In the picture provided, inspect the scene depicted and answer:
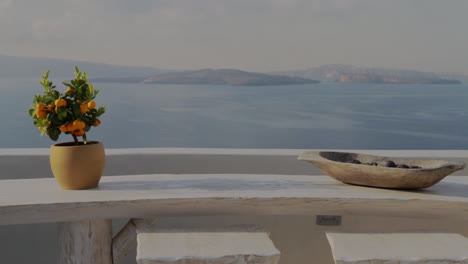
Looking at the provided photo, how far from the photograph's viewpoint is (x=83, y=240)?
1.48 metres

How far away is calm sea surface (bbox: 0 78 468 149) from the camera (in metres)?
15.1

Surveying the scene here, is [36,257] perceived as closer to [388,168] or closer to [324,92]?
[388,168]

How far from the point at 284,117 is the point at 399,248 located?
18.3 m

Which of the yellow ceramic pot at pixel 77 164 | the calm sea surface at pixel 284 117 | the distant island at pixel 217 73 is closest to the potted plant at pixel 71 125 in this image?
the yellow ceramic pot at pixel 77 164

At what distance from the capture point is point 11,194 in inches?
57.4

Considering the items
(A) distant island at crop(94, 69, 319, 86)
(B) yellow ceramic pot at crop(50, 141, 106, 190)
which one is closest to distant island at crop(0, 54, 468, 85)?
(A) distant island at crop(94, 69, 319, 86)

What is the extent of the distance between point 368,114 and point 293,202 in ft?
57.6

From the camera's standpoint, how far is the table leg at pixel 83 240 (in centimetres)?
146

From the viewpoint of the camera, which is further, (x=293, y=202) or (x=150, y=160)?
(x=150, y=160)

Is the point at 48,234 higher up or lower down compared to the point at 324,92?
lower down

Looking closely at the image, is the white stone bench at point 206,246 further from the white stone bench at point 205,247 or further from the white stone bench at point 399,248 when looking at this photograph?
the white stone bench at point 399,248

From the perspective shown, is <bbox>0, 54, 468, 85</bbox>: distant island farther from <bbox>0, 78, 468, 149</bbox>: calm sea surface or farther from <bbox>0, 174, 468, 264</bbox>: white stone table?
<bbox>0, 174, 468, 264</bbox>: white stone table

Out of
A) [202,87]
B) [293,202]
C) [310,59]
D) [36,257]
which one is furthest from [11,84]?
[293,202]

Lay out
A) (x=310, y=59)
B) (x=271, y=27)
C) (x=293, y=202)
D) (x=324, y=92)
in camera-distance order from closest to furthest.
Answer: (x=293, y=202) → (x=310, y=59) → (x=271, y=27) → (x=324, y=92)
